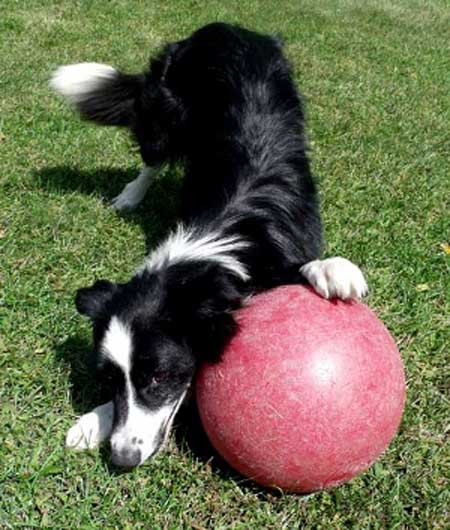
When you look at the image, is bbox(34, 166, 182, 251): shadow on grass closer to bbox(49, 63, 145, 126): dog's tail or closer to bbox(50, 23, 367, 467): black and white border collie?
bbox(50, 23, 367, 467): black and white border collie

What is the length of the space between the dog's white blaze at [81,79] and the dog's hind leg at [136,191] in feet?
2.88

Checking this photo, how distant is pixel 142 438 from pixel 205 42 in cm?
323

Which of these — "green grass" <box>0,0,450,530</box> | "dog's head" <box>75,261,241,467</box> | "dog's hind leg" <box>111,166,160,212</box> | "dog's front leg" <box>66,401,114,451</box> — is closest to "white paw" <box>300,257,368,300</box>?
"dog's head" <box>75,261,241,467</box>

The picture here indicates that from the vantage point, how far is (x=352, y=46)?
10672 mm

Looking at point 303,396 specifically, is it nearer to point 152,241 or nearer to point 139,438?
point 139,438

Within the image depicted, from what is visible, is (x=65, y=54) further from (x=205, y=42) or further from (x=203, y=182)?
(x=203, y=182)

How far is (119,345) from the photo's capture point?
303 centimetres

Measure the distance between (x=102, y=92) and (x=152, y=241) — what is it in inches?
60.6

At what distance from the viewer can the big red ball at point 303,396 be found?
2.77 metres

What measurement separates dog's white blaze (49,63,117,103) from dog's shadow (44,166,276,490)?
651mm

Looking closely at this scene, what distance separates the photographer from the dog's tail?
5.78 metres

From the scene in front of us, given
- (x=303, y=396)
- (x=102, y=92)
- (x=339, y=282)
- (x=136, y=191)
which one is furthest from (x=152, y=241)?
(x=303, y=396)

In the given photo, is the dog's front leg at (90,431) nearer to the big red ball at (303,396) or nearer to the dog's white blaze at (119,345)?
the dog's white blaze at (119,345)

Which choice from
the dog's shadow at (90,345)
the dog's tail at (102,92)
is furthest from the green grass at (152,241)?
the dog's tail at (102,92)
